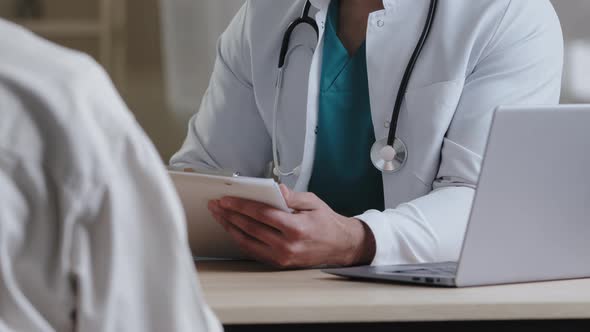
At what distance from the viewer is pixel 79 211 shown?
0.49 meters

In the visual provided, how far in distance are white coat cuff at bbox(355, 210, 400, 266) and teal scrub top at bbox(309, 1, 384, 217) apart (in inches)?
13.4

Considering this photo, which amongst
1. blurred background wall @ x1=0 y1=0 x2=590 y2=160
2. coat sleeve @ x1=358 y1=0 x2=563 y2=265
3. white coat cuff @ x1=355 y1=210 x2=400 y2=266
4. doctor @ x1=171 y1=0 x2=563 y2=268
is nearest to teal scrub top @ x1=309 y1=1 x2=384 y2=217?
doctor @ x1=171 y1=0 x2=563 y2=268

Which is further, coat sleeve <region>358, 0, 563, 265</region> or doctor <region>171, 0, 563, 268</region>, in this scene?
doctor <region>171, 0, 563, 268</region>

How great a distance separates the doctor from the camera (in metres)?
1.35

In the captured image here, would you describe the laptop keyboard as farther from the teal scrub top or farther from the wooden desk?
the teal scrub top

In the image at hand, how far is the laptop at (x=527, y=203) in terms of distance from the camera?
87cm

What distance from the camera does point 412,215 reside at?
120 cm

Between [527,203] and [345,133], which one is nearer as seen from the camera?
[527,203]

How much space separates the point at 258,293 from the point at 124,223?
0.39 meters

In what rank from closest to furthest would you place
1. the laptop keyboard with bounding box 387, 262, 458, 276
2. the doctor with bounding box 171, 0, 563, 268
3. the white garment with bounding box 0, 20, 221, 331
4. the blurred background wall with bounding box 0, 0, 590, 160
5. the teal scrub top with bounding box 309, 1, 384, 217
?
the white garment with bounding box 0, 20, 221, 331
the laptop keyboard with bounding box 387, 262, 458, 276
the doctor with bounding box 171, 0, 563, 268
the teal scrub top with bounding box 309, 1, 384, 217
the blurred background wall with bounding box 0, 0, 590, 160

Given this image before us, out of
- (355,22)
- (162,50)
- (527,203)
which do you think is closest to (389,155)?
(355,22)

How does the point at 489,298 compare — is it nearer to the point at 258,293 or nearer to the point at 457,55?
the point at 258,293

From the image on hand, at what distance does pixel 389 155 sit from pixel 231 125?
0.34m

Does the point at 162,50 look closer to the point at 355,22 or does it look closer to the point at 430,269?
the point at 355,22
